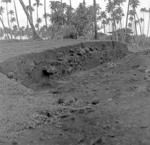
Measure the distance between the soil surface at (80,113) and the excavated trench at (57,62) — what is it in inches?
24.3

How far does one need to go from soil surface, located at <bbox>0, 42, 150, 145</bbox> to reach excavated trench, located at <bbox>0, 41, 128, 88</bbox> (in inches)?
24.3

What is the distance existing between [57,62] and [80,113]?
5.17m

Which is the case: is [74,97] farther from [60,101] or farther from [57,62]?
[57,62]

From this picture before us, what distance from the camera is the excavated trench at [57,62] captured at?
408 inches

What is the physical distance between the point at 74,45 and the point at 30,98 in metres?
5.65

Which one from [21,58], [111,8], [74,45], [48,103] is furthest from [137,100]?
[111,8]

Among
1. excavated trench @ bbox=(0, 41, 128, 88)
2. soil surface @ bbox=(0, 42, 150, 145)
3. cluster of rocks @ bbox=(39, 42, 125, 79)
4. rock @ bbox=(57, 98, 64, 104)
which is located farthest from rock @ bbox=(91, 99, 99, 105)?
cluster of rocks @ bbox=(39, 42, 125, 79)

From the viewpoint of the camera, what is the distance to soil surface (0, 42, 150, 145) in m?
5.80

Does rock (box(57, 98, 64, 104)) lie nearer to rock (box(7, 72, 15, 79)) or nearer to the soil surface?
the soil surface

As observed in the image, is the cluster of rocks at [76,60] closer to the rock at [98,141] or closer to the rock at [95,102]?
the rock at [95,102]

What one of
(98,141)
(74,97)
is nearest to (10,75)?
(74,97)

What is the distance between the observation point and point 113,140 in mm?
5625

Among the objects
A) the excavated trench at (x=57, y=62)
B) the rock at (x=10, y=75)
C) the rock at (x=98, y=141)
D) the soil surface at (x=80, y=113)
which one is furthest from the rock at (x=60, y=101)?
the rock at (x=98, y=141)

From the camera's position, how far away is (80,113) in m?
7.34
